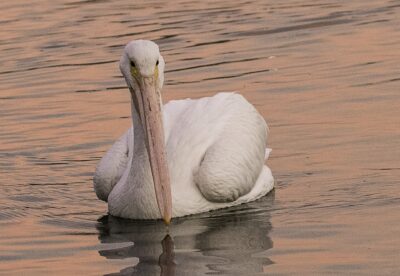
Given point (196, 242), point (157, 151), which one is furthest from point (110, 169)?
point (196, 242)

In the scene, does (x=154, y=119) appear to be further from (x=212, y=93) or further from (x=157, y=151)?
(x=212, y=93)

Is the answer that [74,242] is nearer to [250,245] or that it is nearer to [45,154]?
[250,245]

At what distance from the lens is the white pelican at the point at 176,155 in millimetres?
7957

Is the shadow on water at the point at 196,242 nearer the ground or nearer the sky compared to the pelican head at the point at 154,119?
nearer the ground

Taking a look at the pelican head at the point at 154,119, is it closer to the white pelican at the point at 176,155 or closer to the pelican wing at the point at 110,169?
the white pelican at the point at 176,155

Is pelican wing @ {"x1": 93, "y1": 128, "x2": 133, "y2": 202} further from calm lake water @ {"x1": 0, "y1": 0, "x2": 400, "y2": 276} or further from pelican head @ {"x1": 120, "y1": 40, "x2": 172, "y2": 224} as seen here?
pelican head @ {"x1": 120, "y1": 40, "x2": 172, "y2": 224}

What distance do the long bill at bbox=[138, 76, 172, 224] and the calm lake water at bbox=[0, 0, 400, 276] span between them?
0.19 m

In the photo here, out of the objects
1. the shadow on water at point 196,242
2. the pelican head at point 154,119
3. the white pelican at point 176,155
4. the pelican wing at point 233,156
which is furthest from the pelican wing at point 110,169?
the pelican head at point 154,119

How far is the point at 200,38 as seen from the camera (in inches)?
548

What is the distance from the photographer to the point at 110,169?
8.79 m

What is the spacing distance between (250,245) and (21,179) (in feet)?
7.18

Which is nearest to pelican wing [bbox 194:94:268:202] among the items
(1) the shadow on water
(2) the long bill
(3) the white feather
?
(3) the white feather

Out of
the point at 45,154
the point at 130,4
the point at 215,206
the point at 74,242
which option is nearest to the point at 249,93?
the point at 45,154

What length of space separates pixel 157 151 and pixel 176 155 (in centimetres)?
62
